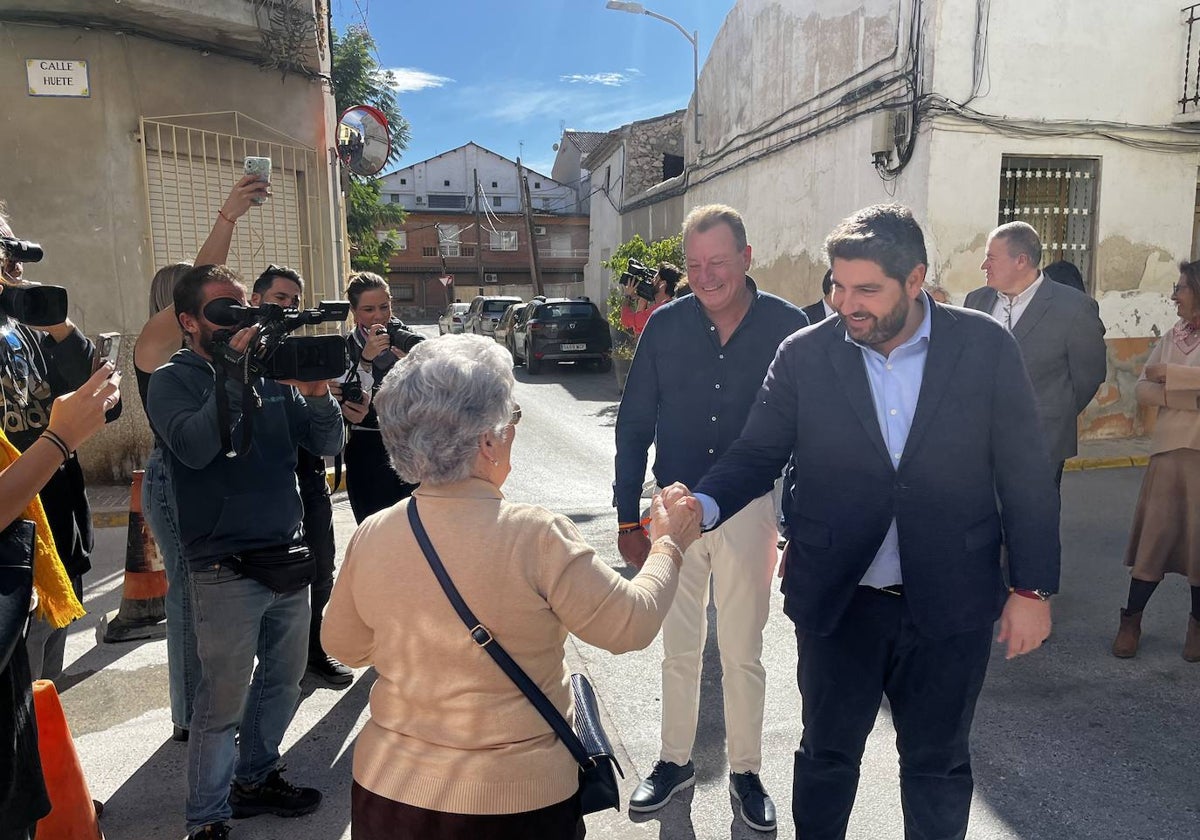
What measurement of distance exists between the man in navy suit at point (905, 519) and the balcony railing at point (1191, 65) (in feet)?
30.2

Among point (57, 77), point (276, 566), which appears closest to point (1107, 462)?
point (276, 566)

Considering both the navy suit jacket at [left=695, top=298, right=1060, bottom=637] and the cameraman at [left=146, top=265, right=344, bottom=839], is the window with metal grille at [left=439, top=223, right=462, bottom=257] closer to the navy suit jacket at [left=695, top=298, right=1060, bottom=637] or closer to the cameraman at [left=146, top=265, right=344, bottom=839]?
the cameraman at [left=146, top=265, right=344, bottom=839]

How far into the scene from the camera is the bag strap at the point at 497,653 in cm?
159

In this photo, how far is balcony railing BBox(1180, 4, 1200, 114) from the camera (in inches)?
360

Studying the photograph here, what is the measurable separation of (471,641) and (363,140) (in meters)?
9.22

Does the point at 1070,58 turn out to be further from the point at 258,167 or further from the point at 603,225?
the point at 603,225

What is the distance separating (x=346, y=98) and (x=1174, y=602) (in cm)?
1999

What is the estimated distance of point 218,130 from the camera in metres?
7.94

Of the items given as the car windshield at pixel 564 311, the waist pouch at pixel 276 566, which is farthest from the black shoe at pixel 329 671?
the car windshield at pixel 564 311

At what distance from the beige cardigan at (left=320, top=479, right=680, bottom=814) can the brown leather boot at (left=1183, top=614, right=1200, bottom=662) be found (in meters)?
3.69

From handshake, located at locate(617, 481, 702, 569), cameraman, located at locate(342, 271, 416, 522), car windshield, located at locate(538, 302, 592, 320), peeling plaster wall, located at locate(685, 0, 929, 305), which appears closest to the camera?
handshake, located at locate(617, 481, 702, 569)

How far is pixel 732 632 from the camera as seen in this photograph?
9.87ft

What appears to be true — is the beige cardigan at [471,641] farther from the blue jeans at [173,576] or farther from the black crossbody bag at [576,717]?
the blue jeans at [173,576]

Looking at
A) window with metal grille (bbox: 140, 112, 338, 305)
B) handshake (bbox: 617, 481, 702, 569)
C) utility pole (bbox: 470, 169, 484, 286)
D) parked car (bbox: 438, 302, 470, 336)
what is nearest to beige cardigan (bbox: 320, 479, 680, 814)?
handshake (bbox: 617, 481, 702, 569)
